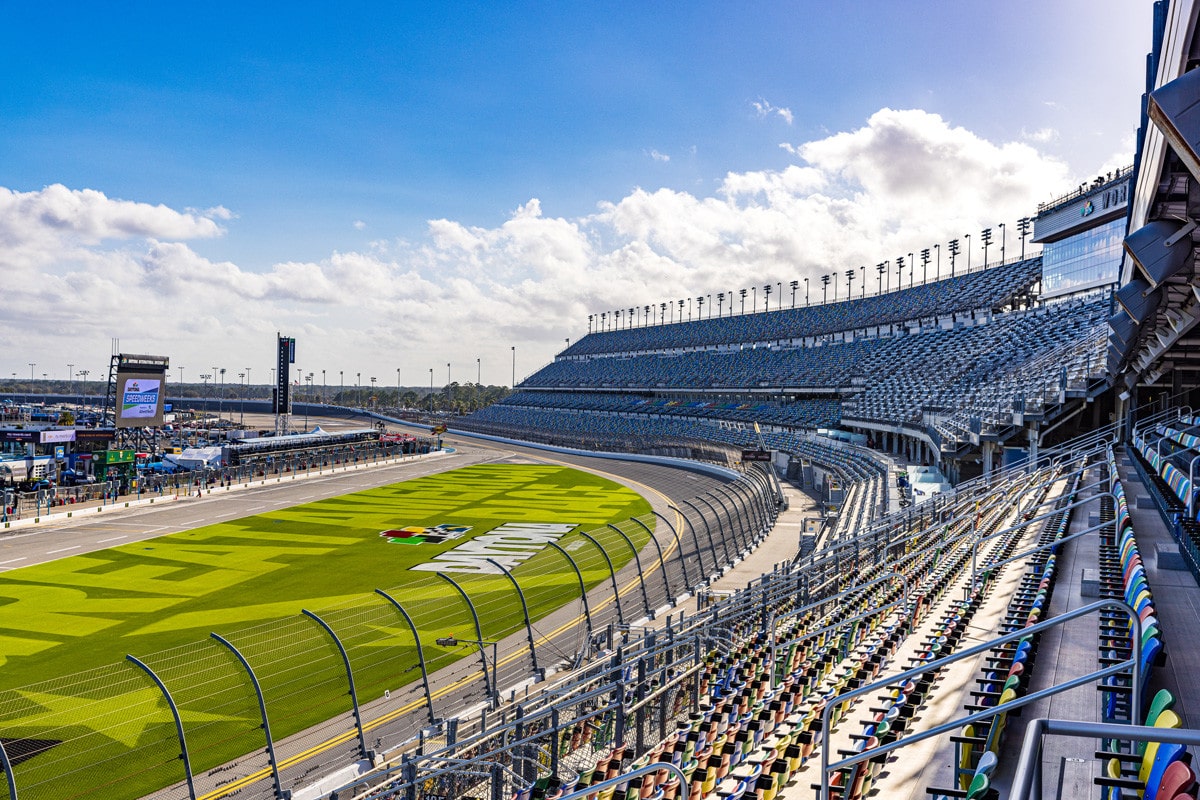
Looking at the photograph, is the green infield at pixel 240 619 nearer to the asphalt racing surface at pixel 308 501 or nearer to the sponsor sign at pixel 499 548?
the sponsor sign at pixel 499 548

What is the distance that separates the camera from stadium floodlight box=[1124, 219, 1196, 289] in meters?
8.77

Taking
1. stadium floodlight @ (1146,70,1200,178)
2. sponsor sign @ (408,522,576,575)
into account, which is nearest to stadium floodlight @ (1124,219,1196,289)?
stadium floodlight @ (1146,70,1200,178)

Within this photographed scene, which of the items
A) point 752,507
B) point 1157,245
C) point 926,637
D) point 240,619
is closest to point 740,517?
point 752,507

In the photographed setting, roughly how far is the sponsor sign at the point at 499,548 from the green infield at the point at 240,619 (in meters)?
0.13

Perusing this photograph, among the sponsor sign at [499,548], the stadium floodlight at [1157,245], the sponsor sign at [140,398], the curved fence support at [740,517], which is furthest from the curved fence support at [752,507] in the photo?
the sponsor sign at [140,398]

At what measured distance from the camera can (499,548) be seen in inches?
1217

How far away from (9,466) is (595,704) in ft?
140

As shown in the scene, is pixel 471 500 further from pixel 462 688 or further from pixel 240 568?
pixel 462 688

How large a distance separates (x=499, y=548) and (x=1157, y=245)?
82.9 ft

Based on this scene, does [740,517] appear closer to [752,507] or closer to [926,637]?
[752,507]

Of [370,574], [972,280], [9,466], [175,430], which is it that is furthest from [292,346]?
[972,280]

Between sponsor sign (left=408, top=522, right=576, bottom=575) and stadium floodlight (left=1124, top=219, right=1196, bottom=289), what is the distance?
1841 cm

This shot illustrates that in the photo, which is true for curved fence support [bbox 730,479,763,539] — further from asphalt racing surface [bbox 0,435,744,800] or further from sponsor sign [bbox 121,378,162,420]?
sponsor sign [bbox 121,378,162,420]

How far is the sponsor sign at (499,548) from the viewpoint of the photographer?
2711 centimetres
